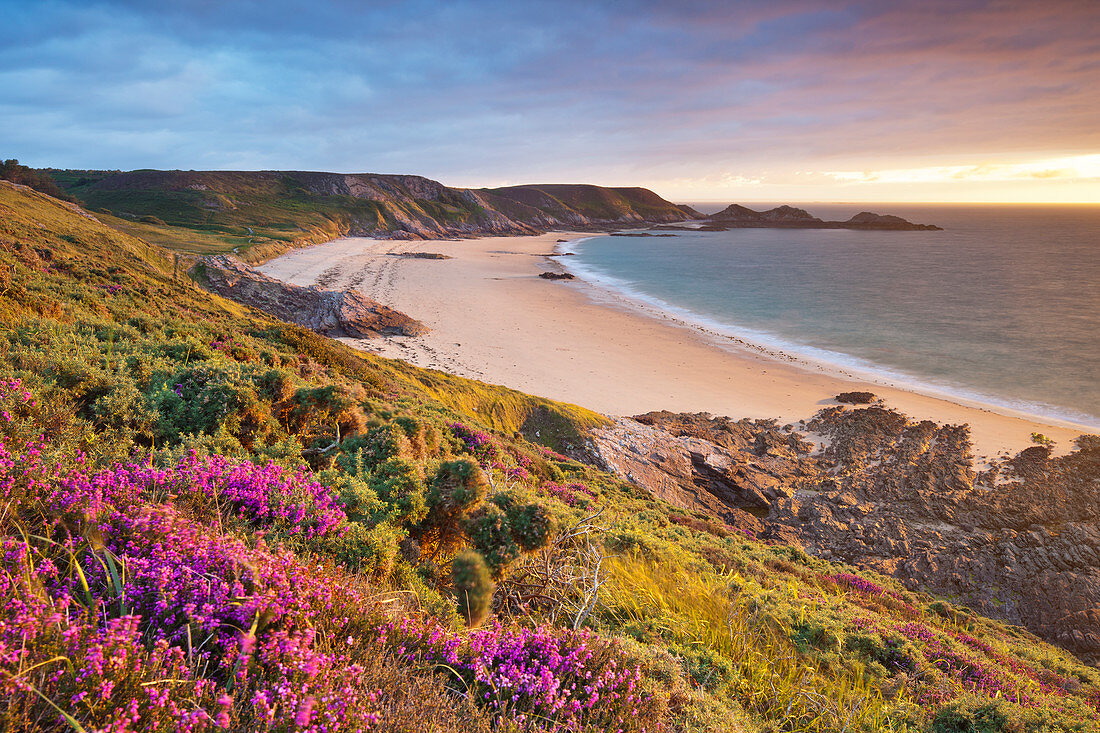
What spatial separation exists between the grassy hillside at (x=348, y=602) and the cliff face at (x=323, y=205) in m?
64.5

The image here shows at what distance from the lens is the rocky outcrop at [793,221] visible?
15825 cm

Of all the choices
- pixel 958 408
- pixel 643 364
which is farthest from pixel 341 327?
pixel 958 408

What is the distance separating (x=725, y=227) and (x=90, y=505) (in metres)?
176

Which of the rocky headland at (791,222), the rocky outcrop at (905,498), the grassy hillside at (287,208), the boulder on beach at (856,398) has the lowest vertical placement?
the rocky outcrop at (905,498)

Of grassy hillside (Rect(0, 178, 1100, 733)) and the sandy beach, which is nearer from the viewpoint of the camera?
grassy hillside (Rect(0, 178, 1100, 733))

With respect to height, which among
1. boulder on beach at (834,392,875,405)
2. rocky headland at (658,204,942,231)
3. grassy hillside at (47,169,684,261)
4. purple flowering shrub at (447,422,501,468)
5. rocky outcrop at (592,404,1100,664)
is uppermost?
rocky headland at (658,204,942,231)

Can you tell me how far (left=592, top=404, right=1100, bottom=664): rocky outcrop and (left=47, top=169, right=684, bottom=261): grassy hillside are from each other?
40446mm

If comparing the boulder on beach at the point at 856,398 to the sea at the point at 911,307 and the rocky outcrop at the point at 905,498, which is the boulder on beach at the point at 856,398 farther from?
the sea at the point at 911,307

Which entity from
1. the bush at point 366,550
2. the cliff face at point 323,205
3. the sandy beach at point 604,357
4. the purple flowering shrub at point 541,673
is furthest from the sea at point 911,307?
the cliff face at point 323,205

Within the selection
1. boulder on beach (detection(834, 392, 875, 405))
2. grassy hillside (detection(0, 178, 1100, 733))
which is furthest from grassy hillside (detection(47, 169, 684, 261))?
boulder on beach (detection(834, 392, 875, 405))

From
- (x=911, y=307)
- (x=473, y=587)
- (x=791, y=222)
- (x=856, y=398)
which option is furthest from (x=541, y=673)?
(x=791, y=222)

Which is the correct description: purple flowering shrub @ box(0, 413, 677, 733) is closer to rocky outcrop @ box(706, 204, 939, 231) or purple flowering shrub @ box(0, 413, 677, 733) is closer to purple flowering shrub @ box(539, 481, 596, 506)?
purple flowering shrub @ box(539, 481, 596, 506)

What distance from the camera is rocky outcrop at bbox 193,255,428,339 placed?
93.6ft

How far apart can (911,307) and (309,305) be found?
5348cm
